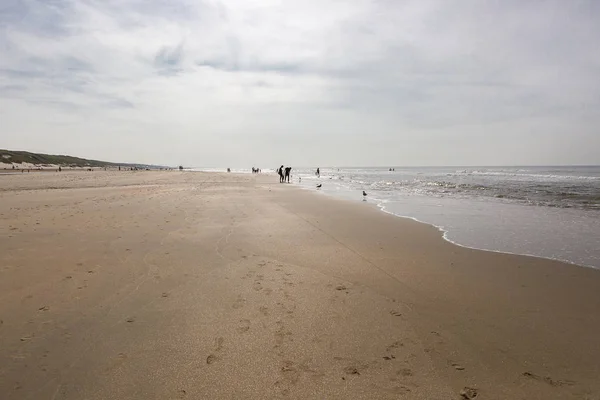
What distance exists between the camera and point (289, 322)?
5.18 meters

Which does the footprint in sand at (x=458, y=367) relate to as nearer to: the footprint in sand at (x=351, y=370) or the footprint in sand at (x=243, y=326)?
the footprint in sand at (x=351, y=370)

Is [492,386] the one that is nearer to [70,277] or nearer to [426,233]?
[70,277]

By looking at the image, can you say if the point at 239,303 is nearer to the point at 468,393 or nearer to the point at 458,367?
the point at 458,367

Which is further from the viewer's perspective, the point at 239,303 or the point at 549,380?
the point at 239,303

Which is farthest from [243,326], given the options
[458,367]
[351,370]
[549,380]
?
[549,380]

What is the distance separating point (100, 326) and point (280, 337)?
2.54 m

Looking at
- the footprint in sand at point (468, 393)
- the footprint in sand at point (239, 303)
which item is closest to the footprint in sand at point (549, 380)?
the footprint in sand at point (468, 393)

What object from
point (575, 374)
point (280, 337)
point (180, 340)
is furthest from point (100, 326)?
point (575, 374)

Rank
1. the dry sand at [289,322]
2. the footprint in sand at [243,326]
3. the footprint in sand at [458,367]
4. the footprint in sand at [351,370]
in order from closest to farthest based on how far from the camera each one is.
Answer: the dry sand at [289,322], the footprint in sand at [351,370], the footprint in sand at [458,367], the footprint in sand at [243,326]

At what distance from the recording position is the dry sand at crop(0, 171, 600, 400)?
372cm

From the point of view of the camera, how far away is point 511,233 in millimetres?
12086

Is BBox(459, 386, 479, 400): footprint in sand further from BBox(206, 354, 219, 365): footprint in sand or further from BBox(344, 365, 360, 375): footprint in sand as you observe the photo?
BBox(206, 354, 219, 365): footprint in sand

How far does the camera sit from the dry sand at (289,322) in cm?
372

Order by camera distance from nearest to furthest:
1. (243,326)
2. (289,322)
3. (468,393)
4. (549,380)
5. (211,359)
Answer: (468,393) < (549,380) < (211,359) < (243,326) < (289,322)
